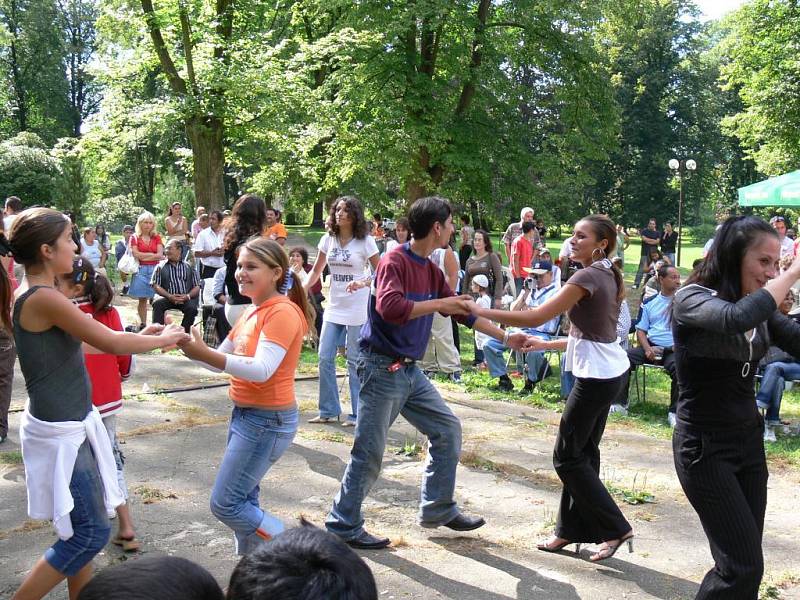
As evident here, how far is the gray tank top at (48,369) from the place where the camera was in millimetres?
3604

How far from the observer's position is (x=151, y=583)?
1626 millimetres

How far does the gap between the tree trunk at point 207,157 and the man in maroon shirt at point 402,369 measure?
644 inches

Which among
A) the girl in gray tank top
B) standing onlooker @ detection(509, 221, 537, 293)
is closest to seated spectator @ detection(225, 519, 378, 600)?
the girl in gray tank top

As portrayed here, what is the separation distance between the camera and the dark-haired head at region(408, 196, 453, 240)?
4.92m

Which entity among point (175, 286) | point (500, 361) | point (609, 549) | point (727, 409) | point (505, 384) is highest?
point (727, 409)

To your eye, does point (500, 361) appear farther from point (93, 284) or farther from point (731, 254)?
point (731, 254)

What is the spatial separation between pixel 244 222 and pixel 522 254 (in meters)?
9.52

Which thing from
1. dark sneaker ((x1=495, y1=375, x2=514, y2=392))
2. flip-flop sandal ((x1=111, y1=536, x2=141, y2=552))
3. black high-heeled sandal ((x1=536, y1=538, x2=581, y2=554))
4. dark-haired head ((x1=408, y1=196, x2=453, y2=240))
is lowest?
dark sneaker ((x1=495, y1=375, x2=514, y2=392))

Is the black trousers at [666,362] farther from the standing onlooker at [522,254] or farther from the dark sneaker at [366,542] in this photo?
the standing onlooker at [522,254]

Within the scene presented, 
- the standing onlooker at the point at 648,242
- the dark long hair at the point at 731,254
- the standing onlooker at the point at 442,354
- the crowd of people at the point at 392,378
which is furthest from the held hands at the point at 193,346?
the standing onlooker at the point at 648,242

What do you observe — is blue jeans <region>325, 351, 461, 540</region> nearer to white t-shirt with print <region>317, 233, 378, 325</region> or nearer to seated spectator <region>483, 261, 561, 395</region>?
white t-shirt with print <region>317, 233, 378, 325</region>

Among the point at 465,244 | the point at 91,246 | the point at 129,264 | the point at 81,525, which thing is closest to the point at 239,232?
the point at 81,525

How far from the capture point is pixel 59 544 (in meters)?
3.69

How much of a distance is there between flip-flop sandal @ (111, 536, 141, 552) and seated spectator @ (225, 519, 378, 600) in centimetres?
349
